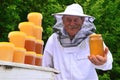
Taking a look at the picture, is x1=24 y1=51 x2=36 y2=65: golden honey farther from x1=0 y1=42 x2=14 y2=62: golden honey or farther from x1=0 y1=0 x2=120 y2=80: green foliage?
x1=0 y1=0 x2=120 y2=80: green foliage

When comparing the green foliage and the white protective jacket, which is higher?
the green foliage

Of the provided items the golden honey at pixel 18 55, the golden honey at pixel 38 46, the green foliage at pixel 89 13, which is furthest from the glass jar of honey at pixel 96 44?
the green foliage at pixel 89 13

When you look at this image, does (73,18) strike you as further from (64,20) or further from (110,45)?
(110,45)

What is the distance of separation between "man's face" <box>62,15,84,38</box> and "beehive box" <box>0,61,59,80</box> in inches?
43.6

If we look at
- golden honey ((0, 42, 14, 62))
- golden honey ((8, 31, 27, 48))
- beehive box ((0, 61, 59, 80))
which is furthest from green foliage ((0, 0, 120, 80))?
beehive box ((0, 61, 59, 80))

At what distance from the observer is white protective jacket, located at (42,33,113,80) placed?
412 cm

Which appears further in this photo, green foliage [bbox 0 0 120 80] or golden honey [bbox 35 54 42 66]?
green foliage [bbox 0 0 120 80]

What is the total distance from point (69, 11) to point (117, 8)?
490 cm

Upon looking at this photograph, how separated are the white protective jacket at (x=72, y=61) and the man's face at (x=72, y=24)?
0.13 meters

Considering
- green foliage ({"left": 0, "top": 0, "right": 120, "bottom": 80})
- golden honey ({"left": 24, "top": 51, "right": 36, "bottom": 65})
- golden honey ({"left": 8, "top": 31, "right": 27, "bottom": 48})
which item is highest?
green foliage ({"left": 0, "top": 0, "right": 120, "bottom": 80})

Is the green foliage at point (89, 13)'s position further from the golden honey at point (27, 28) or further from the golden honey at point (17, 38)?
the golden honey at point (17, 38)

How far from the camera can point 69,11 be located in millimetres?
4301

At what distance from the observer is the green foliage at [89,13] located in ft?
27.1

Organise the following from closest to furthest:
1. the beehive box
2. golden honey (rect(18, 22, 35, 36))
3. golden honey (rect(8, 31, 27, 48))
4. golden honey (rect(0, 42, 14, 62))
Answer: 1. the beehive box
2. golden honey (rect(0, 42, 14, 62))
3. golden honey (rect(8, 31, 27, 48))
4. golden honey (rect(18, 22, 35, 36))
